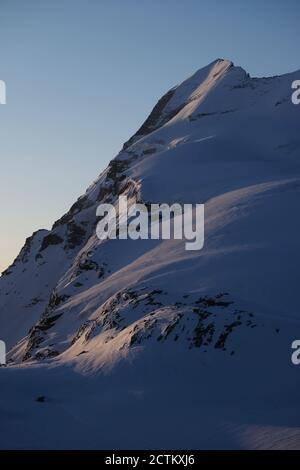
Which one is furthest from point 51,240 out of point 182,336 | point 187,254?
point 182,336

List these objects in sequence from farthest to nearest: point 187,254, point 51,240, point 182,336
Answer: point 51,240, point 187,254, point 182,336

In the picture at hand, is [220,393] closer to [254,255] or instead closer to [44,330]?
[254,255]

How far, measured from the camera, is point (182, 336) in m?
24.9

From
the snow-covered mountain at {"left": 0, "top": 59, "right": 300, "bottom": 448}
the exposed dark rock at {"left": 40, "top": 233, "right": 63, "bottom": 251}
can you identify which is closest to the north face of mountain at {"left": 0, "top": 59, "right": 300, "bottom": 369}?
the snow-covered mountain at {"left": 0, "top": 59, "right": 300, "bottom": 448}

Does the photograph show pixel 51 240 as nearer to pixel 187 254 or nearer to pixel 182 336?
pixel 187 254

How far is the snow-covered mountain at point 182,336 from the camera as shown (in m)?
19.2

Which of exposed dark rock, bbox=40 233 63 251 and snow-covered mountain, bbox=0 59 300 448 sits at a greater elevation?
exposed dark rock, bbox=40 233 63 251

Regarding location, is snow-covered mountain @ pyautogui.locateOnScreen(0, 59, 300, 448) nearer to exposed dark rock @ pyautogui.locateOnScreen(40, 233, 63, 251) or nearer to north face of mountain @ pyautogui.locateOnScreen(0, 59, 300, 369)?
north face of mountain @ pyautogui.locateOnScreen(0, 59, 300, 369)

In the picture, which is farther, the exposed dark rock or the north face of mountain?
the exposed dark rock

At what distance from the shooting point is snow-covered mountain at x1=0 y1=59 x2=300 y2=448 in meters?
19.2

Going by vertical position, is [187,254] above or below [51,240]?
below

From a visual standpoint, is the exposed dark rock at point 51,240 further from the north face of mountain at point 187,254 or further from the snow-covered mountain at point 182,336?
the snow-covered mountain at point 182,336

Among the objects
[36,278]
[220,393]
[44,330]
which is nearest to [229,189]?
[44,330]

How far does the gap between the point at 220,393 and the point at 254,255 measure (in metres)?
14.4
